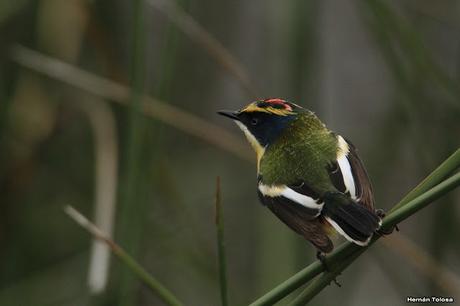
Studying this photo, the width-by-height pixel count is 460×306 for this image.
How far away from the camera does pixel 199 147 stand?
448cm

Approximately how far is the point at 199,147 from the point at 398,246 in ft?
6.68

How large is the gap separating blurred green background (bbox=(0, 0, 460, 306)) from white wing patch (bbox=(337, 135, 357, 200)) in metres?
0.37

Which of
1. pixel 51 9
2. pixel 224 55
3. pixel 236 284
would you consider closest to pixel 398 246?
pixel 224 55

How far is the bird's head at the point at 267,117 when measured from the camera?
2310mm

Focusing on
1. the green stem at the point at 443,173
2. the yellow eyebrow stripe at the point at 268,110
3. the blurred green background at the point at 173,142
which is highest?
the green stem at the point at 443,173

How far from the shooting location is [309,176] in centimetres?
206

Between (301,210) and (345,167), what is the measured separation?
0.61 feet

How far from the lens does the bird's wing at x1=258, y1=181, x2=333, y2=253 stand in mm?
1900

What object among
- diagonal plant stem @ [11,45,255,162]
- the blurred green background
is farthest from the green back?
diagonal plant stem @ [11,45,255,162]

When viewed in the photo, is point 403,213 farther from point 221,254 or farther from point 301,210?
point 301,210

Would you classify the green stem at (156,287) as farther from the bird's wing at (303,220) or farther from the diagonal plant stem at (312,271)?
the bird's wing at (303,220)

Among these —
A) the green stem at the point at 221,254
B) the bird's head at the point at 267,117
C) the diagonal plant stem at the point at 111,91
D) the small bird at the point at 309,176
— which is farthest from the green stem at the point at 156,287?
the diagonal plant stem at the point at 111,91

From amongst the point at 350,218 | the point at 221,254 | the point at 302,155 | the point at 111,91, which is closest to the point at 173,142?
the point at 111,91

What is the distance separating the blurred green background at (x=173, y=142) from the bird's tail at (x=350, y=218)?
1.74 feet
